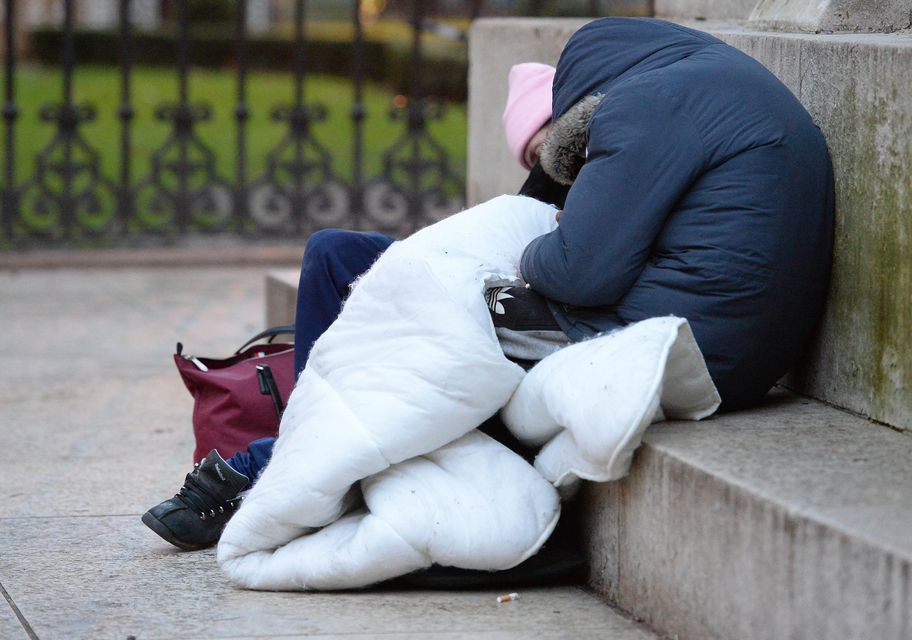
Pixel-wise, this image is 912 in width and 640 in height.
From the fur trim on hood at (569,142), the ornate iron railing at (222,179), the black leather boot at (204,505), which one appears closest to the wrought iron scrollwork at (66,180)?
the ornate iron railing at (222,179)

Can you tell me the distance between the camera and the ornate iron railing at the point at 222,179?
25.9 feet

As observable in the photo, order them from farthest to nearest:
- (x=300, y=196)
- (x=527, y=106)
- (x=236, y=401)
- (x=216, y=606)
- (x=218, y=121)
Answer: (x=218, y=121) < (x=300, y=196) < (x=527, y=106) < (x=236, y=401) < (x=216, y=606)

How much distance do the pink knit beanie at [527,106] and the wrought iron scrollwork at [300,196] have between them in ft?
14.6

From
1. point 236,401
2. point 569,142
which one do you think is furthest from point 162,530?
point 569,142

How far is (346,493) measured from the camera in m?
2.97

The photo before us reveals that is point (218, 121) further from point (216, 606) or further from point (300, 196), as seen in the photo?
point (216, 606)

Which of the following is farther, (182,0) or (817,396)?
(182,0)

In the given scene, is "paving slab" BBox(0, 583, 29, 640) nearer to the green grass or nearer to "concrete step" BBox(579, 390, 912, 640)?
"concrete step" BBox(579, 390, 912, 640)

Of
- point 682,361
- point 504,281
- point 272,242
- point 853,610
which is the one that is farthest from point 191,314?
point 853,610

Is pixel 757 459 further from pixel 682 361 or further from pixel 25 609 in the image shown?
pixel 25 609

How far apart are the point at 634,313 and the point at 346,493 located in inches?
28.1

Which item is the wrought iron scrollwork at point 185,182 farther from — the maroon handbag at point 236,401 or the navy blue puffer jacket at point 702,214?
the navy blue puffer jacket at point 702,214

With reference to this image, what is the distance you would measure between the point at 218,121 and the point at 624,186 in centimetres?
1342

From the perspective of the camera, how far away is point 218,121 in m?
15.7
